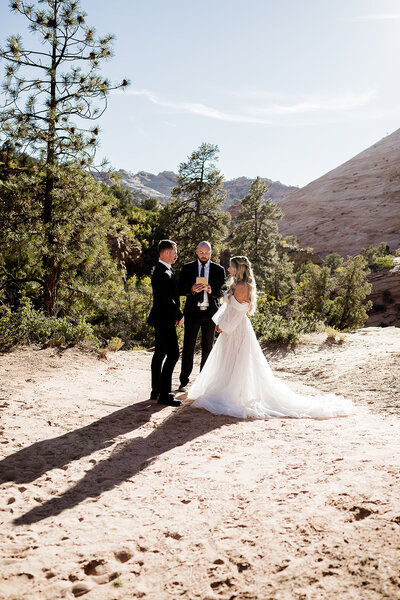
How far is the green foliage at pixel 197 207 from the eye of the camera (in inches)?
1104

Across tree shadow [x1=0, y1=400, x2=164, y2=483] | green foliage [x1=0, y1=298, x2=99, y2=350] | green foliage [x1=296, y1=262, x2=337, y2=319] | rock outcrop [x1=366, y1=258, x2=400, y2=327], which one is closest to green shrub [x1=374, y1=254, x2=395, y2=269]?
rock outcrop [x1=366, y1=258, x2=400, y2=327]

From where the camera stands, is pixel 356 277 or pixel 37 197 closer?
pixel 37 197

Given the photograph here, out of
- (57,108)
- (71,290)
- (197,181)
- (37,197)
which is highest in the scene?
(197,181)

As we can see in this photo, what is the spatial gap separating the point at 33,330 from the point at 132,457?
5272mm

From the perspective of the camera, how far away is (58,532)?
255 centimetres

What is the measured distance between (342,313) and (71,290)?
15.6 meters

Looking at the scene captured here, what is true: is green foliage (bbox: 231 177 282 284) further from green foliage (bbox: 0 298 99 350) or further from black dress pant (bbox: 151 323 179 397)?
black dress pant (bbox: 151 323 179 397)

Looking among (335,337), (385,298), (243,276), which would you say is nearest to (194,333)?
(243,276)

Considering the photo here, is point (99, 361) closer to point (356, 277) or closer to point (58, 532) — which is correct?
point (58, 532)

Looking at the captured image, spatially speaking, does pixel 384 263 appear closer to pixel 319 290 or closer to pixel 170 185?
pixel 319 290

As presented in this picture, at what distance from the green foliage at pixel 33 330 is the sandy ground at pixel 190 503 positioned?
2370 millimetres

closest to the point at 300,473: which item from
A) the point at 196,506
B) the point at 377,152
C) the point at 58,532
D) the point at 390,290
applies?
the point at 196,506

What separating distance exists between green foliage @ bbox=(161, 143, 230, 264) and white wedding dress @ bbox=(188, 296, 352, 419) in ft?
72.8

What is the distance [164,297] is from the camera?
5.44 metres
